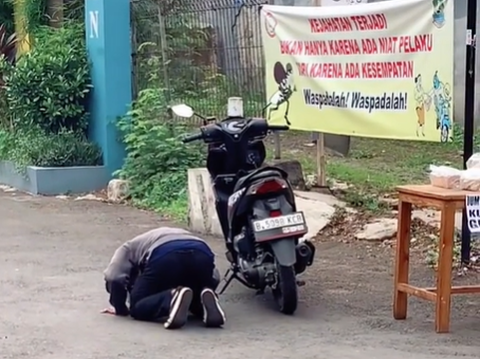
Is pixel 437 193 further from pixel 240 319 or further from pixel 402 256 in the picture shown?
pixel 240 319

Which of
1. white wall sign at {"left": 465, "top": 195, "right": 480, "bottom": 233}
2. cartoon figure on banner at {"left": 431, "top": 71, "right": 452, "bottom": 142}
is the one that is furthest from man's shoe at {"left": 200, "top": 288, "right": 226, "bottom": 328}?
cartoon figure on banner at {"left": 431, "top": 71, "right": 452, "bottom": 142}

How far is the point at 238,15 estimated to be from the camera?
11.9 m

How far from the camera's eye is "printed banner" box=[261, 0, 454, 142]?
820 cm

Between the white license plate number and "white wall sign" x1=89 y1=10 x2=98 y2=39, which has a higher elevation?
"white wall sign" x1=89 y1=10 x2=98 y2=39

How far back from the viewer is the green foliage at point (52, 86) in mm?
13484

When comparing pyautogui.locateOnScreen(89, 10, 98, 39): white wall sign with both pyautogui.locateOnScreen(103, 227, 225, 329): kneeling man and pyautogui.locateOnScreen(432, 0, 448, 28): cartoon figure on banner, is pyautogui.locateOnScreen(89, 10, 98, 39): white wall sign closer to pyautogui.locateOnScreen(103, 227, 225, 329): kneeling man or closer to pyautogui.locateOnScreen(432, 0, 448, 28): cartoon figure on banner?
pyautogui.locateOnScreen(432, 0, 448, 28): cartoon figure on banner

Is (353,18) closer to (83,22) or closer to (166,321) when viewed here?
(166,321)

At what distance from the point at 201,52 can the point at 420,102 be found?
494cm

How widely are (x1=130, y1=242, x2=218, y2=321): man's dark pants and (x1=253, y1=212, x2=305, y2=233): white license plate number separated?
429 mm

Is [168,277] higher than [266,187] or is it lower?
lower

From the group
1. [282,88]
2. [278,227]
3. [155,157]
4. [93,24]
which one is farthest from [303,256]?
[93,24]

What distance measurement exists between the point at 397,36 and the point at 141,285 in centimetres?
346

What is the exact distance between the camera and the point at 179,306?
649 centimetres

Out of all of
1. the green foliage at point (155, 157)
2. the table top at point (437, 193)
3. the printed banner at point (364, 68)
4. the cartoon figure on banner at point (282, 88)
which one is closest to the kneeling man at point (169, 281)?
the table top at point (437, 193)
